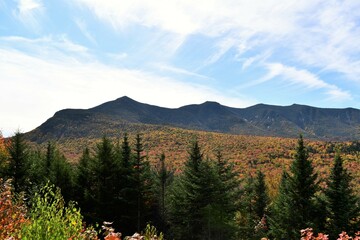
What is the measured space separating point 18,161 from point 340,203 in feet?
87.6

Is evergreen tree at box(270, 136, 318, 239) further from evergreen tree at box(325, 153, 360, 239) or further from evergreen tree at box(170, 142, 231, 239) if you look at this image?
evergreen tree at box(170, 142, 231, 239)

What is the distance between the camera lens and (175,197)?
29.2m

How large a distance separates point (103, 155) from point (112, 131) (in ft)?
513

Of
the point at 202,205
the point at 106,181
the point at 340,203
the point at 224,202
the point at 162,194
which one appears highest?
the point at 106,181

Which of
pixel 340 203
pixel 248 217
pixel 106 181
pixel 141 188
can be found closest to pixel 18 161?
pixel 106 181

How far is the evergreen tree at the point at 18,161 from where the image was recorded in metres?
28.1

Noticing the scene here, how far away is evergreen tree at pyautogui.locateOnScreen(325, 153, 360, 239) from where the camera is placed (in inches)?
896

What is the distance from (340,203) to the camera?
23172 mm

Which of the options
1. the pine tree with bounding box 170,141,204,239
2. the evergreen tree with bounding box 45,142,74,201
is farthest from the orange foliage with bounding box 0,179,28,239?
the evergreen tree with bounding box 45,142,74,201

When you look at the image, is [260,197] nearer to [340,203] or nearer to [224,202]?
[224,202]

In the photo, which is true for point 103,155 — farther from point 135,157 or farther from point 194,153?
point 194,153

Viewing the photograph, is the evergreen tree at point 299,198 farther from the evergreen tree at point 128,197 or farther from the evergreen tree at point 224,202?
the evergreen tree at point 128,197

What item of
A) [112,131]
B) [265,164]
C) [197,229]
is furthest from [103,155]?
[112,131]

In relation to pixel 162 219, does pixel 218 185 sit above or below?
above
